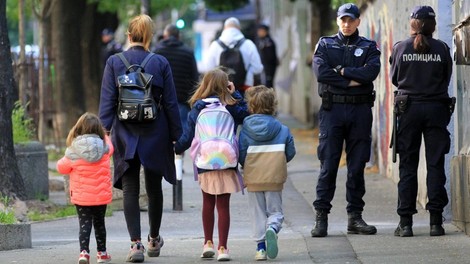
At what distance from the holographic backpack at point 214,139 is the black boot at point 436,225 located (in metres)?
1.83

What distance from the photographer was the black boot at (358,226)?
1084 centimetres

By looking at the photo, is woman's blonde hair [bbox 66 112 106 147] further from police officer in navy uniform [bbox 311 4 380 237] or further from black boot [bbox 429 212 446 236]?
black boot [bbox 429 212 446 236]

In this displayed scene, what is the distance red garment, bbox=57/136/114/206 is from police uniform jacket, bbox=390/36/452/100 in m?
2.56

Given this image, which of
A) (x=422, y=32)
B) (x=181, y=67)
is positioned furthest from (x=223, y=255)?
(x=181, y=67)

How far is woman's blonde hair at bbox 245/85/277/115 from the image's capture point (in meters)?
9.78

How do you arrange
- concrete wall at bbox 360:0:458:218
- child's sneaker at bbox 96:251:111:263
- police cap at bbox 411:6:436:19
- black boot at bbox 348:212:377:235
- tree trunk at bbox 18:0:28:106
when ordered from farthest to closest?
tree trunk at bbox 18:0:28:106 < concrete wall at bbox 360:0:458:218 < black boot at bbox 348:212:377:235 < police cap at bbox 411:6:436:19 < child's sneaker at bbox 96:251:111:263

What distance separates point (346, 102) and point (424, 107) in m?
0.63

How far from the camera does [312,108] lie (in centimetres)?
2842

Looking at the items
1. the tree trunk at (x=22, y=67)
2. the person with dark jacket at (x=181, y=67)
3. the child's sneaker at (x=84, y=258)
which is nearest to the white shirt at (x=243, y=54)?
the person with dark jacket at (x=181, y=67)

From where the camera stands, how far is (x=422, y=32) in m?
10.5

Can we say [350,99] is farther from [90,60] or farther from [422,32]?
[90,60]

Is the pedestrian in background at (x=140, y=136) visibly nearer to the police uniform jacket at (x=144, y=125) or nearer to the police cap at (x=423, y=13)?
the police uniform jacket at (x=144, y=125)

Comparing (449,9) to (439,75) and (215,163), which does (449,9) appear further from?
(215,163)

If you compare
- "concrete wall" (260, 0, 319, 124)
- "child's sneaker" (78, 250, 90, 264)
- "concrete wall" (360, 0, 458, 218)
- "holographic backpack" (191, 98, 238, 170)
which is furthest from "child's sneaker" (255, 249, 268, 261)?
"concrete wall" (260, 0, 319, 124)
